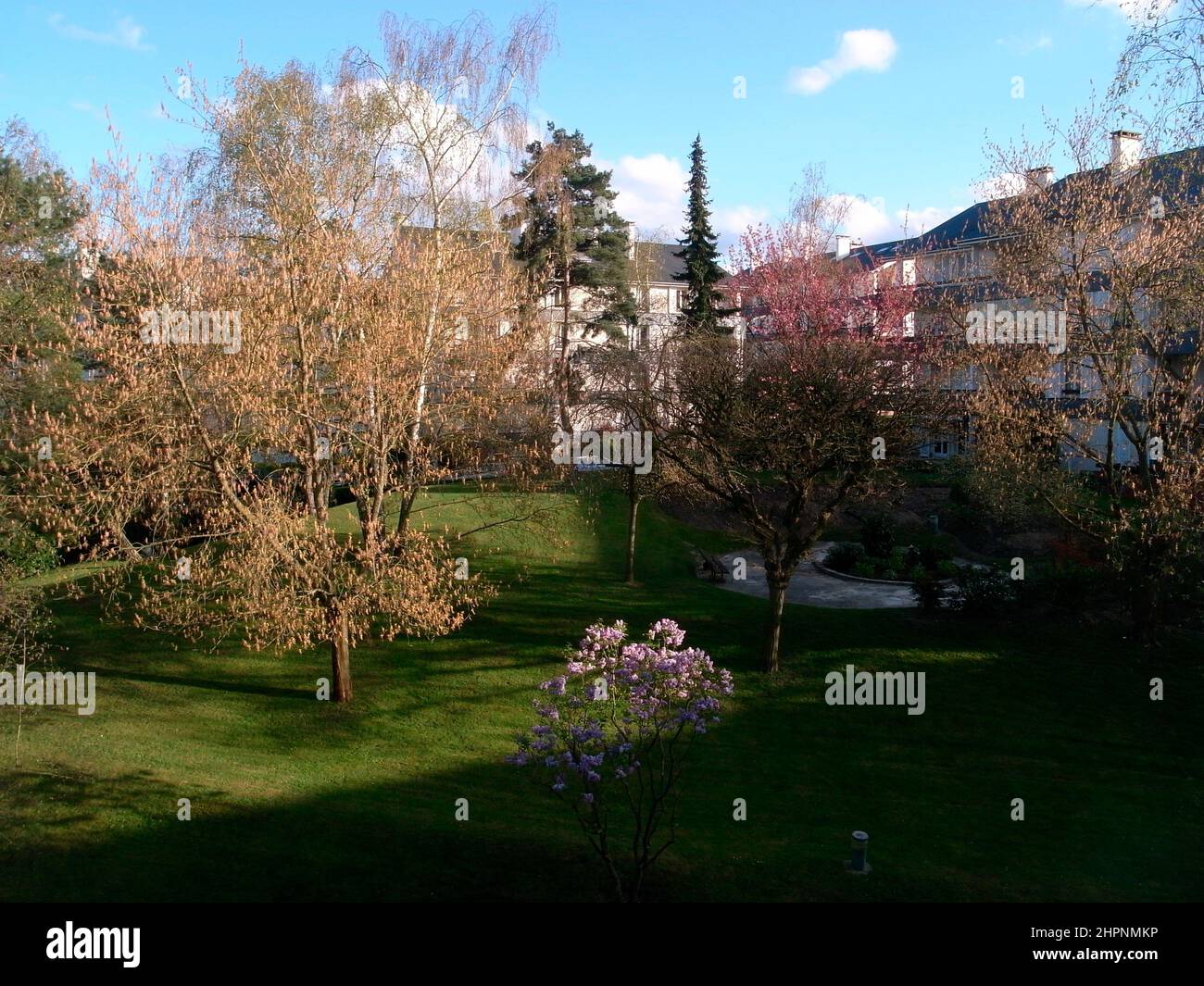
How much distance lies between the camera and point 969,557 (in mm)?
26156

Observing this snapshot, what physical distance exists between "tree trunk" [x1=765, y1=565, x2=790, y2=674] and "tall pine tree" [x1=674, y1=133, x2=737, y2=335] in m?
17.9

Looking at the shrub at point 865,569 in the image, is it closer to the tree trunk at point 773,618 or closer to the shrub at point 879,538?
the shrub at point 879,538

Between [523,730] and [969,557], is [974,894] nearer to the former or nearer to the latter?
[523,730]

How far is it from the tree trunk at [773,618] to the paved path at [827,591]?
3.25 m

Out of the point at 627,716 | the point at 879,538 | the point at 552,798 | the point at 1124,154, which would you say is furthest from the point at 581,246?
the point at 627,716

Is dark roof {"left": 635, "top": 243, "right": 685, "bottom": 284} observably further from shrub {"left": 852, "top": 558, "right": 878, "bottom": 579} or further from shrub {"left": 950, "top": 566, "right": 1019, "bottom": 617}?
shrub {"left": 950, "top": 566, "right": 1019, "bottom": 617}

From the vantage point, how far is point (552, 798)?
468 inches

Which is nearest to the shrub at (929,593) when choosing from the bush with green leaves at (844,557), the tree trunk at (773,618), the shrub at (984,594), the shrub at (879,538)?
the shrub at (984,594)

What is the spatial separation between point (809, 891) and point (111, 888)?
695 centimetres

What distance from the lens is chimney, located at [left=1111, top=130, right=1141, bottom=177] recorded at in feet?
56.9

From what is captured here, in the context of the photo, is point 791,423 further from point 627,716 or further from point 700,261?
point 700,261

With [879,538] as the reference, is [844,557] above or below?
below

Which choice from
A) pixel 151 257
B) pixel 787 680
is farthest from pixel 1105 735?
pixel 151 257

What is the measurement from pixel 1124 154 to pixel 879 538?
422 inches
